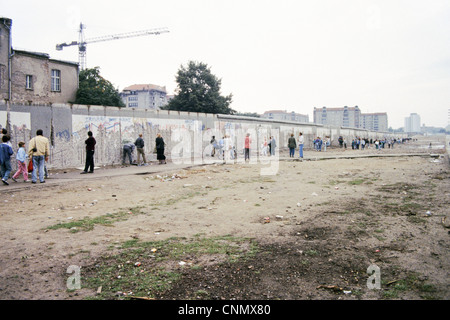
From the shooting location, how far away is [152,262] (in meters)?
3.97

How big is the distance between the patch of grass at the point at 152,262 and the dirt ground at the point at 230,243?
0.01 m

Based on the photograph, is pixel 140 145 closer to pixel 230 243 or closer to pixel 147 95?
pixel 230 243

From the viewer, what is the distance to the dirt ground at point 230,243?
330 cm

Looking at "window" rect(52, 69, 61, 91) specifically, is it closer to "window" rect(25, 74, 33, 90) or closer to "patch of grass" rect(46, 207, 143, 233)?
"window" rect(25, 74, 33, 90)

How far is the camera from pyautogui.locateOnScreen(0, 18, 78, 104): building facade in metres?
24.8

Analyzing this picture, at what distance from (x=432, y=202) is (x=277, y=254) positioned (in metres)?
5.14

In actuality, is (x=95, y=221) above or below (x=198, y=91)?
below

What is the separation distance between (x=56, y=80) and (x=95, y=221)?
95.3 feet

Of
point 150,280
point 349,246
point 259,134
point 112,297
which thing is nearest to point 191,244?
point 150,280

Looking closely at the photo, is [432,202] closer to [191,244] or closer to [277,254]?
[277,254]

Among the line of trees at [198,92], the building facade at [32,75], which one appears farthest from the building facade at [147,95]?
the building facade at [32,75]

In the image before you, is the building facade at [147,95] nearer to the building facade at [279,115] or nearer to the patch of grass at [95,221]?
the building facade at [279,115]

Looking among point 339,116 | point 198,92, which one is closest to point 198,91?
point 198,92
